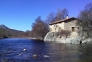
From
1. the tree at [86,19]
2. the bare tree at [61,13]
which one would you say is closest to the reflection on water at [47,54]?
the tree at [86,19]

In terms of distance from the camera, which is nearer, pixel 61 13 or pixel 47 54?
pixel 47 54

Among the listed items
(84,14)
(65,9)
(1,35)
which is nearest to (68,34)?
(84,14)

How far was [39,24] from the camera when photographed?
4227 inches

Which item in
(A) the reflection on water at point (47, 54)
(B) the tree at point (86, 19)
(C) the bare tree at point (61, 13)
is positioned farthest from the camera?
(C) the bare tree at point (61, 13)

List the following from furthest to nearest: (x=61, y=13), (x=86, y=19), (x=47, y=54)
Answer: (x=61, y=13) → (x=86, y=19) → (x=47, y=54)

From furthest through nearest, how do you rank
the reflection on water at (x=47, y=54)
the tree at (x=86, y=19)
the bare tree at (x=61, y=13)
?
the bare tree at (x=61, y=13) < the tree at (x=86, y=19) < the reflection on water at (x=47, y=54)

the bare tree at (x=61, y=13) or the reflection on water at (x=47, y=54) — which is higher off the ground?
the bare tree at (x=61, y=13)

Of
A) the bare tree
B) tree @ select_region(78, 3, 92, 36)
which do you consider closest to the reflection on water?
tree @ select_region(78, 3, 92, 36)

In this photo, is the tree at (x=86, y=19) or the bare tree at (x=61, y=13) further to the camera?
the bare tree at (x=61, y=13)

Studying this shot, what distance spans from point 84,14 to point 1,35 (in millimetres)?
102806

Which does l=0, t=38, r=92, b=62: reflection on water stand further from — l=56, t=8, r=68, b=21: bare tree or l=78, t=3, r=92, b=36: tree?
l=56, t=8, r=68, b=21: bare tree

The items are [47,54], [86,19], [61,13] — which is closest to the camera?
[47,54]

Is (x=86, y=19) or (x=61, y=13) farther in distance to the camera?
(x=61, y=13)

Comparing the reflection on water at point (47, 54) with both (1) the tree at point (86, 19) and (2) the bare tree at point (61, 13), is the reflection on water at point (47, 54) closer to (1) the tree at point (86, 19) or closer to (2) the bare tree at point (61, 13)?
(1) the tree at point (86, 19)
